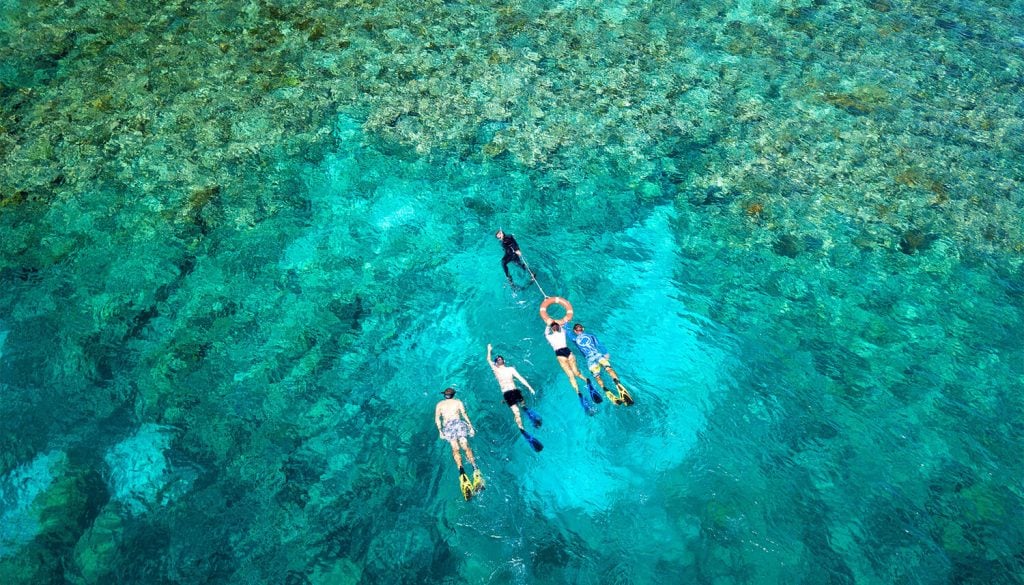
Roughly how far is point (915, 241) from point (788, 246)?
8.68 feet

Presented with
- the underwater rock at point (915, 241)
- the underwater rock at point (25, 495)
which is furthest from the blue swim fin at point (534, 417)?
the underwater rock at point (915, 241)

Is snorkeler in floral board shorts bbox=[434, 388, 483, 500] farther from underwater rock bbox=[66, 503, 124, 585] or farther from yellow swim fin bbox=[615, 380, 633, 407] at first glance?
underwater rock bbox=[66, 503, 124, 585]

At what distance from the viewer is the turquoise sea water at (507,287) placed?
1063cm

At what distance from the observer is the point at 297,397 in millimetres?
12164

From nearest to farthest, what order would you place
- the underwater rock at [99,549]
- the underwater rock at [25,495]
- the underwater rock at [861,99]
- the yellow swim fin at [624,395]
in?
1. the underwater rock at [99,549]
2. the underwater rock at [25,495]
3. the yellow swim fin at [624,395]
4. the underwater rock at [861,99]

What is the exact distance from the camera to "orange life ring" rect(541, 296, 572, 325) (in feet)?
40.2

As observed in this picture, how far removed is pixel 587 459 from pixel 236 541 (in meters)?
5.61

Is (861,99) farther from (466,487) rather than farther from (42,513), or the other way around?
(42,513)

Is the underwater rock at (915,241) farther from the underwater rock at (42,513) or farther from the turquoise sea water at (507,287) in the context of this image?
the underwater rock at (42,513)

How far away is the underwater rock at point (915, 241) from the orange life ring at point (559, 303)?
7.21 meters

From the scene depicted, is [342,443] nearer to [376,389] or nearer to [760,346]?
[376,389]

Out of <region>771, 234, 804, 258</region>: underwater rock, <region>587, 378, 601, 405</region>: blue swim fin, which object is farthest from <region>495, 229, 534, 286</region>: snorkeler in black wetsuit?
<region>771, 234, 804, 258</region>: underwater rock

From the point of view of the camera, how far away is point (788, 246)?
14.3m

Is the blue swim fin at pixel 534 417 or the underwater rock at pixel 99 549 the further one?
the blue swim fin at pixel 534 417
